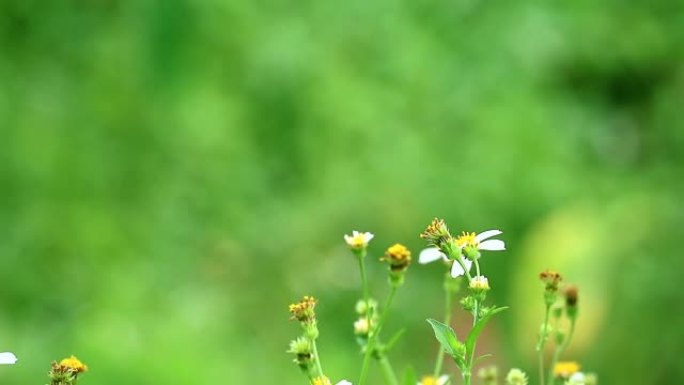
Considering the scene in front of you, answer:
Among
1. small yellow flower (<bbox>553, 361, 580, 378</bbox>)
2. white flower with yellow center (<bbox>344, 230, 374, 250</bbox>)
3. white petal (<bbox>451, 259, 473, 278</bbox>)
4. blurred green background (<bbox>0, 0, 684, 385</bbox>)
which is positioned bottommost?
small yellow flower (<bbox>553, 361, 580, 378</bbox>)

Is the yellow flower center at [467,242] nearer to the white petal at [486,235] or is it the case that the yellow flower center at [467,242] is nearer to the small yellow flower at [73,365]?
the white petal at [486,235]

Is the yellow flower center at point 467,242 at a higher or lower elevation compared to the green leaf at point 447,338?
higher

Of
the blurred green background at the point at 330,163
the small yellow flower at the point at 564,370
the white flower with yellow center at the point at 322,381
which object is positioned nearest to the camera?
the white flower with yellow center at the point at 322,381

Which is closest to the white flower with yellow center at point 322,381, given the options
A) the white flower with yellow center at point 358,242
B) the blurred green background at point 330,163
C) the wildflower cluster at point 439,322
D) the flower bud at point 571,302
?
the wildflower cluster at point 439,322

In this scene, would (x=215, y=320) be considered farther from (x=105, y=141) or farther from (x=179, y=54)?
(x=105, y=141)

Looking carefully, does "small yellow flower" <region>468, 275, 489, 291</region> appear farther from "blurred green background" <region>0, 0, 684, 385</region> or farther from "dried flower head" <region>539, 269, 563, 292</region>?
"blurred green background" <region>0, 0, 684, 385</region>

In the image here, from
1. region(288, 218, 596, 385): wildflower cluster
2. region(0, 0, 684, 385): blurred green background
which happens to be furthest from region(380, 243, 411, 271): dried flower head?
region(0, 0, 684, 385): blurred green background

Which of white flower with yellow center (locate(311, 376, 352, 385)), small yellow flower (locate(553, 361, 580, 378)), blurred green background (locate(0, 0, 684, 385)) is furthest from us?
blurred green background (locate(0, 0, 684, 385))

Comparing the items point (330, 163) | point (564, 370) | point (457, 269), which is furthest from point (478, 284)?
point (330, 163)
